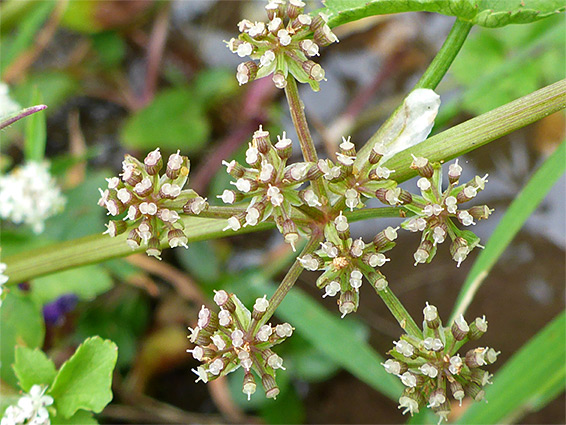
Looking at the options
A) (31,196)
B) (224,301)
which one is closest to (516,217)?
(224,301)

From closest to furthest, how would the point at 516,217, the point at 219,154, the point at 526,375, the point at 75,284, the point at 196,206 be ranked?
1. the point at 196,206
2. the point at 516,217
3. the point at 526,375
4. the point at 75,284
5. the point at 219,154

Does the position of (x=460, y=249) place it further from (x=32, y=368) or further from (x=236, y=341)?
(x=32, y=368)

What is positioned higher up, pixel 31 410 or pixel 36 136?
pixel 36 136

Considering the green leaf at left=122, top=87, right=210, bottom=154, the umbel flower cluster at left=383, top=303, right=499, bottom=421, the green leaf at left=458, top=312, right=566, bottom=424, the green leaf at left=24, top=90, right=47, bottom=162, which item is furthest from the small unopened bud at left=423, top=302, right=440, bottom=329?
the green leaf at left=122, top=87, right=210, bottom=154

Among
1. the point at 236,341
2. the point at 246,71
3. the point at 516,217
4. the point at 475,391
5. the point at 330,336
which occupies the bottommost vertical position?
the point at 330,336

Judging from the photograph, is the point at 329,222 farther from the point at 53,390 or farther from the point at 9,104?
the point at 9,104

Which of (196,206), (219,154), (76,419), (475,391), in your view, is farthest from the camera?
(219,154)

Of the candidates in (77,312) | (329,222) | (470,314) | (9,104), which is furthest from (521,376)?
(9,104)
